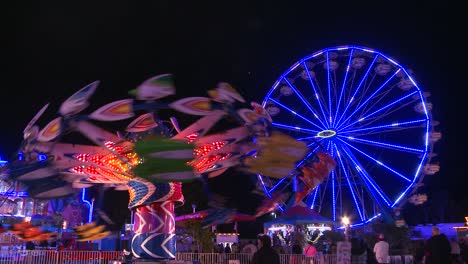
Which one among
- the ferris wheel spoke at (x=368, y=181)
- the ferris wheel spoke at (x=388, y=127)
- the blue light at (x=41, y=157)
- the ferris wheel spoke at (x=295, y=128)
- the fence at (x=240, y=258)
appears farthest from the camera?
the ferris wheel spoke at (x=295, y=128)

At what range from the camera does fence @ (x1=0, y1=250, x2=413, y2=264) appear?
1772cm

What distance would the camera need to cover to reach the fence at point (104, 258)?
58.1 feet

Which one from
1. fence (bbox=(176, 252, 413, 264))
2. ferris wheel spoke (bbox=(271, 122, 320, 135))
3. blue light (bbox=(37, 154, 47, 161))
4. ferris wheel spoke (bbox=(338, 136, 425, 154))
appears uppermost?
ferris wheel spoke (bbox=(271, 122, 320, 135))

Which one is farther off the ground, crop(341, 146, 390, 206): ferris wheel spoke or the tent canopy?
crop(341, 146, 390, 206): ferris wheel spoke

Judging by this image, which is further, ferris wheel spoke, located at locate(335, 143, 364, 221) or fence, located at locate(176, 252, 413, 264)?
ferris wheel spoke, located at locate(335, 143, 364, 221)

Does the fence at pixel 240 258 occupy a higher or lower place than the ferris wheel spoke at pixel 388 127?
lower

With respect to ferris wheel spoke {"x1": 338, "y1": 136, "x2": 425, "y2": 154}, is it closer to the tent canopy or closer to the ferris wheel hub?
the ferris wheel hub

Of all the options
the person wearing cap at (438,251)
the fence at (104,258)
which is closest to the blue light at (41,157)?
the fence at (104,258)

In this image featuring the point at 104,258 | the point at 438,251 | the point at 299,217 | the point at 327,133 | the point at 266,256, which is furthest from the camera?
the point at 327,133

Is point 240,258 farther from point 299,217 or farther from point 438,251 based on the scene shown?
point 438,251

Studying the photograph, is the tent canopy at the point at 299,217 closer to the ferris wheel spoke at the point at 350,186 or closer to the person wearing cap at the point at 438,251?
the ferris wheel spoke at the point at 350,186

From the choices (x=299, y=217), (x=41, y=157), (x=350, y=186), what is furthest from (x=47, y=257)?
(x=350, y=186)

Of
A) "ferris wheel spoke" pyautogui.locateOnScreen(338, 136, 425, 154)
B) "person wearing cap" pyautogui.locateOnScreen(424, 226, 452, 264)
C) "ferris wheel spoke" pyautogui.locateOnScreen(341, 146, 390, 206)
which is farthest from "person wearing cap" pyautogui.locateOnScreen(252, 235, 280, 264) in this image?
"ferris wheel spoke" pyautogui.locateOnScreen(341, 146, 390, 206)

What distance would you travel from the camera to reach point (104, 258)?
63.0 feet
